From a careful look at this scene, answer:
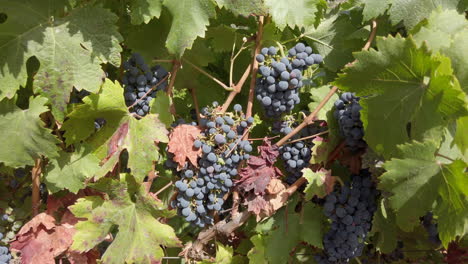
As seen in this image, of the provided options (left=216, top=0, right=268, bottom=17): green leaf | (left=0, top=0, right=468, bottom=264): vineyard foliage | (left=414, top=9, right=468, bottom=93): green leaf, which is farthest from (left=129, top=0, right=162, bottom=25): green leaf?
(left=414, top=9, right=468, bottom=93): green leaf

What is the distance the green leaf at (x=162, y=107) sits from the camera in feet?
6.29

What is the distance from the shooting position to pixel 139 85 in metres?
1.98

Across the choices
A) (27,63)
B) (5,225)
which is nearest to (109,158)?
(27,63)

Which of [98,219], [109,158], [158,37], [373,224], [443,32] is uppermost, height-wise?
[443,32]

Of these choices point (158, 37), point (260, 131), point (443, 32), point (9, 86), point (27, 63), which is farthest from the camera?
point (260, 131)

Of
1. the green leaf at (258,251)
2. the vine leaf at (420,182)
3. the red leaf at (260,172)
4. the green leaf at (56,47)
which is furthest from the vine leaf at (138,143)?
the vine leaf at (420,182)

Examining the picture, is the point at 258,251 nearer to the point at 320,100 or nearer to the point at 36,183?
the point at 320,100

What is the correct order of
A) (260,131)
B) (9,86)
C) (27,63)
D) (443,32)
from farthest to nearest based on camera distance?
(260,131)
(27,63)
(9,86)
(443,32)

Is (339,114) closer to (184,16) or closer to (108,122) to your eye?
(184,16)

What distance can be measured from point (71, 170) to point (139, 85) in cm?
46

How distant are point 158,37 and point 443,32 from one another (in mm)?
1194

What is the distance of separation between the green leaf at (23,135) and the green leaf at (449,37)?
1.41 metres

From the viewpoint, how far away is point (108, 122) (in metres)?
1.94

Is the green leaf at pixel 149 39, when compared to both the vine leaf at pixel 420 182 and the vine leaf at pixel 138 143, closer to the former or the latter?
the vine leaf at pixel 138 143
